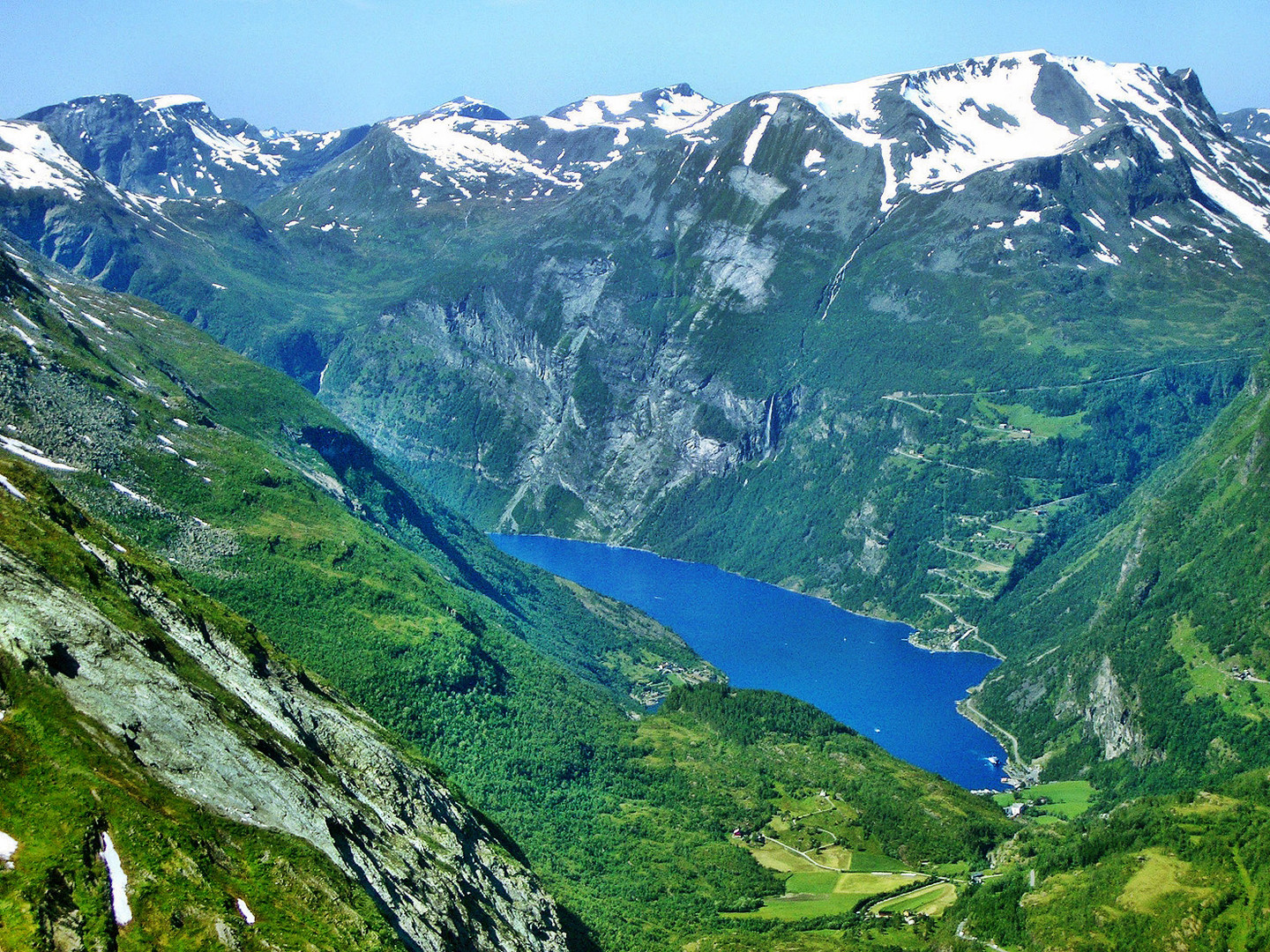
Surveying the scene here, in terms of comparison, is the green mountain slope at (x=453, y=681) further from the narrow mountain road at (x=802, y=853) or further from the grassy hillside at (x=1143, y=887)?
the grassy hillside at (x=1143, y=887)

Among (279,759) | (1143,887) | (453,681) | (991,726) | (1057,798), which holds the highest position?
(991,726)

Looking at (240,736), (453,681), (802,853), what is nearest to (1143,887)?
(802,853)

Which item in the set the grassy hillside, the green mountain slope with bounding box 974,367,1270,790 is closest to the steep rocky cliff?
the grassy hillside

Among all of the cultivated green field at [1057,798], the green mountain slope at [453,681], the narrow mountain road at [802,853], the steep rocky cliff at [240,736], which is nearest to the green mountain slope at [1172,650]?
the cultivated green field at [1057,798]

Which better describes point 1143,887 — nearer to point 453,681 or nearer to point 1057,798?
point 1057,798

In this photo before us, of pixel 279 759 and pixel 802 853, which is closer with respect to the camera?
pixel 279 759

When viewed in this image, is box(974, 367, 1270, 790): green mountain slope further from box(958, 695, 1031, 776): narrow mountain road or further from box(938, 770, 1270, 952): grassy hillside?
box(938, 770, 1270, 952): grassy hillside

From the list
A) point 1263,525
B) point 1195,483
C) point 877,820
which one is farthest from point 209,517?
point 1195,483

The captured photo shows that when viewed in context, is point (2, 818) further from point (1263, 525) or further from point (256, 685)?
point (1263, 525)
